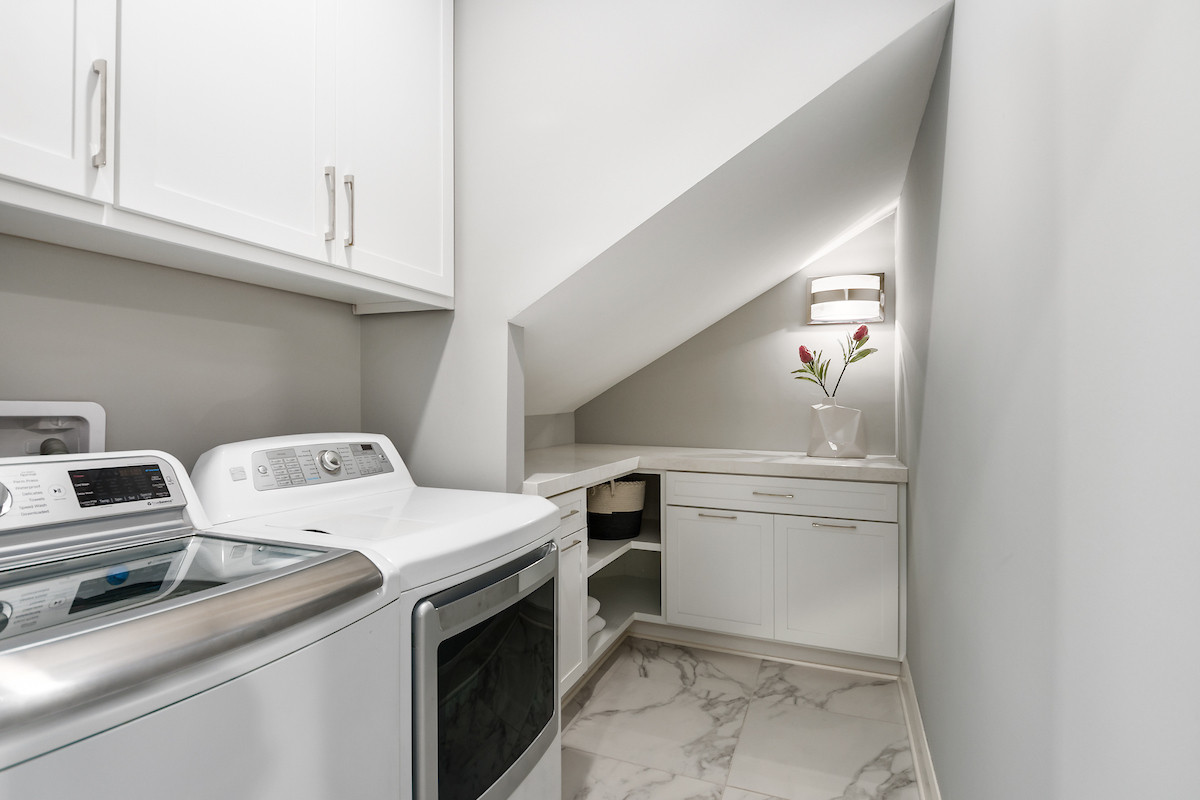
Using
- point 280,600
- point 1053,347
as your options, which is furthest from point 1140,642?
point 280,600

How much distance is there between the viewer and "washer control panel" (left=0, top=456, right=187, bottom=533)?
3.14ft

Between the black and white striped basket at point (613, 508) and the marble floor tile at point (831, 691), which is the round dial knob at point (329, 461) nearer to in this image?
the black and white striped basket at point (613, 508)

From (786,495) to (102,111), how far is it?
94.2 inches

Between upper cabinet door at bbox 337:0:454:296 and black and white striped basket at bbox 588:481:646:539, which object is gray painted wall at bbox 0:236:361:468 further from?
black and white striped basket at bbox 588:481:646:539

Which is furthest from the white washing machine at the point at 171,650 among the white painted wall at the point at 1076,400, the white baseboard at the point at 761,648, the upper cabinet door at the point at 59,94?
the white baseboard at the point at 761,648

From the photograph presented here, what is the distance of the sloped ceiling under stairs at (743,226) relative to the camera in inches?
63.7

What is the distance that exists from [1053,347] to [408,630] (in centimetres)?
102

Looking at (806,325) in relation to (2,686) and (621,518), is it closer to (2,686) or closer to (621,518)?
(621,518)

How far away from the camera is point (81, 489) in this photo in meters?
1.04

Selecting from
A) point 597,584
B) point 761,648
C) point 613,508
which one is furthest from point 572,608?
point 597,584

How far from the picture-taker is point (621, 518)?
2.76m

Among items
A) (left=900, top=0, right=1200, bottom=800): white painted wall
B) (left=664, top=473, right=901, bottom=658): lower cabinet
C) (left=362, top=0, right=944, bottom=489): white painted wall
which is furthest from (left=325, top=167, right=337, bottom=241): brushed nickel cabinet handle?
(left=664, top=473, right=901, bottom=658): lower cabinet

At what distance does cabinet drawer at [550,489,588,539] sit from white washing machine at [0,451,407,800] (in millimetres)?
1047

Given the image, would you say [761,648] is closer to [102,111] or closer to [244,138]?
[244,138]
